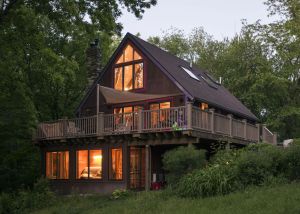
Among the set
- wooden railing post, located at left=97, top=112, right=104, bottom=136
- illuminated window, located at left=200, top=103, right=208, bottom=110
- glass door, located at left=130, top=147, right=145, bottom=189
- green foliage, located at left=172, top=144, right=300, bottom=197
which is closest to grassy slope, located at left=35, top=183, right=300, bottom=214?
green foliage, located at left=172, top=144, right=300, bottom=197

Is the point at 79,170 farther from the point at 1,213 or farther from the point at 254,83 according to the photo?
the point at 254,83

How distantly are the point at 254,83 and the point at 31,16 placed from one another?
27339 millimetres

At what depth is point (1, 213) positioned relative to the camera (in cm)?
2070

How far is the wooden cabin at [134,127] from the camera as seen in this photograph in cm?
2269

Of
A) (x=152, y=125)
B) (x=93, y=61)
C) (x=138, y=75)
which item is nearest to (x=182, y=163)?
(x=152, y=125)

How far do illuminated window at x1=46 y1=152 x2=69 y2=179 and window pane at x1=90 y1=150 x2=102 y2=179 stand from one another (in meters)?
2.06

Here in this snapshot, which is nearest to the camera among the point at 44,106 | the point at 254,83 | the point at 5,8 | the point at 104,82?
the point at 5,8

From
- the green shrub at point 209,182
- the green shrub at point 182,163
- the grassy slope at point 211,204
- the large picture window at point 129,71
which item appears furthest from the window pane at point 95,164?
the green shrub at point 209,182

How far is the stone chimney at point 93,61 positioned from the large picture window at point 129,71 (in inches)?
161

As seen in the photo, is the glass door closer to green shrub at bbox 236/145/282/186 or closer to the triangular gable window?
the triangular gable window

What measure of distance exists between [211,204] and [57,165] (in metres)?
14.7

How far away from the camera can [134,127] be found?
76.7ft

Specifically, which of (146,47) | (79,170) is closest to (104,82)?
(146,47)

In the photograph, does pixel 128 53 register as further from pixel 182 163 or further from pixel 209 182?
pixel 209 182
